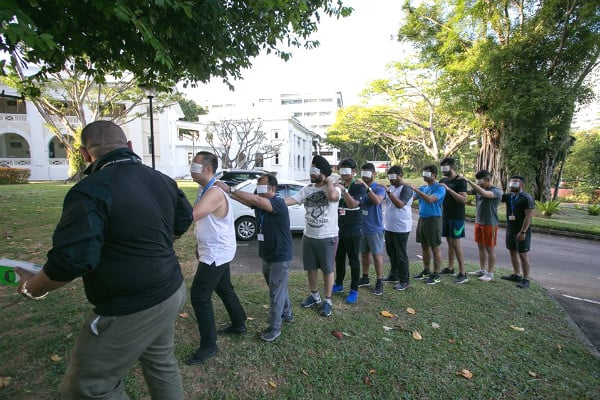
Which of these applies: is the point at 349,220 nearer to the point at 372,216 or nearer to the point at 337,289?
the point at 372,216

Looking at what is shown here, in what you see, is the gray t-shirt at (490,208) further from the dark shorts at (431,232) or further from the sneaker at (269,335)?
the sneaker at (269,335)

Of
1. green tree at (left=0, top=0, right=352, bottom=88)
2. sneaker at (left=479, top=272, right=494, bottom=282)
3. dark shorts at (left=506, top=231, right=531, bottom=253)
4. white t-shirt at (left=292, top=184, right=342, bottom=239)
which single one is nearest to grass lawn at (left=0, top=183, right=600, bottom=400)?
sneaker at (left=479, top=272, right=494, bottom=282)

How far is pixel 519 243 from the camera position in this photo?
4.98 metres

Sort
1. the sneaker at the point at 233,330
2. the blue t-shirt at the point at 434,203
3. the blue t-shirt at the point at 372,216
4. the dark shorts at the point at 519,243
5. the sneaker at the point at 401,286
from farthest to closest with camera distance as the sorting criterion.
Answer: the dark shorts at the point at 519,243 < the blue t-shirt at the point at 434,203 < the sneaker at the point at 401,286 < the blue t-shirt at the point at 372,216 < the sneaker at the point at 233,330

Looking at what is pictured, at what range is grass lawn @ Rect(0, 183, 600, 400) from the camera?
2572 millimetres

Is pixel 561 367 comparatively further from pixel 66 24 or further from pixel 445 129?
pixel 445 129

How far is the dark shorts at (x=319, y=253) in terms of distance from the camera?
371 cm

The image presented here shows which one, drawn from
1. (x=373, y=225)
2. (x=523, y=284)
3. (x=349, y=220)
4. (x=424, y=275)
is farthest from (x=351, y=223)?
(x=523, y=284)

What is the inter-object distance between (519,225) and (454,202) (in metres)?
1.01

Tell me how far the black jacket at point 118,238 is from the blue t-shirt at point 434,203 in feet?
13.3

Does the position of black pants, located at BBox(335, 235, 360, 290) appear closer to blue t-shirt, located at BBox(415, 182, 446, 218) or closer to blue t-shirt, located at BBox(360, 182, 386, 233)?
blue t-shirt, located at BBox(360, 182, 386, 233)

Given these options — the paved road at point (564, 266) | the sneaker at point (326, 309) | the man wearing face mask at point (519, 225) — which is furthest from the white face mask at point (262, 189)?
the man wearing face mask at point (519, 225)

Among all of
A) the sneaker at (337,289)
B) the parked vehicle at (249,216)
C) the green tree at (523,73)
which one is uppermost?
the green tree at (523,73)

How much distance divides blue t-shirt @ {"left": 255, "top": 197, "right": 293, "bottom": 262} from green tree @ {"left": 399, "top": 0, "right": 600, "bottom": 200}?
14534 mm
